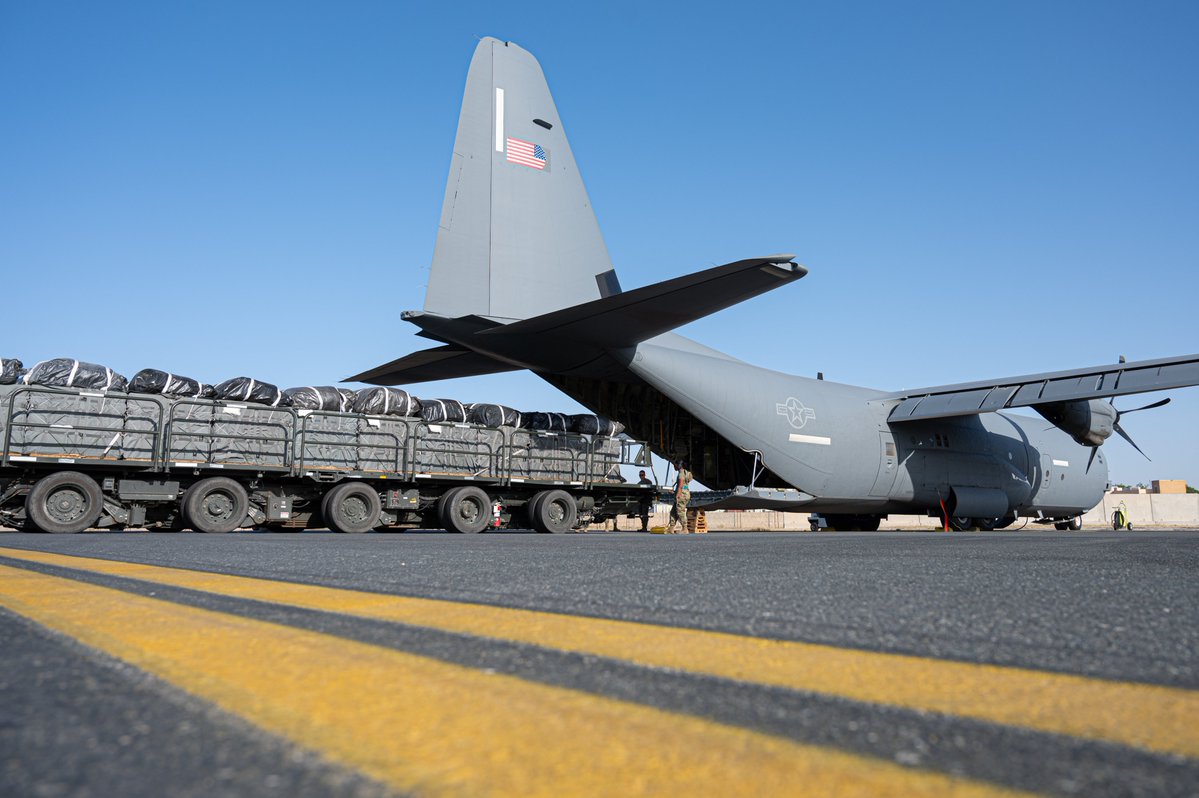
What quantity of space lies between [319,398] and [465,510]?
3.34 meters

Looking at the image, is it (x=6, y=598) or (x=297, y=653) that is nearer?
(x=297, y=653)

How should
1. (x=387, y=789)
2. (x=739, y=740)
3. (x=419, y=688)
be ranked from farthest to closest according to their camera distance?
(x=419, y=688) → (x=739, y=740) → (x=387, y=789)

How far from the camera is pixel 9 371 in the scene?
10.8 metres

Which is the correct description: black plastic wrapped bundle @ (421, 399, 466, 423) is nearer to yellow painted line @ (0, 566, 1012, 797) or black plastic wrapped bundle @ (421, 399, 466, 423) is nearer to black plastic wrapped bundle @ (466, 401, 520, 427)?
black plastic wrapped bundle @ (466, 401, 520, 427)

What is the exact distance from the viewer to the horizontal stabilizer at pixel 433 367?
1369 cm

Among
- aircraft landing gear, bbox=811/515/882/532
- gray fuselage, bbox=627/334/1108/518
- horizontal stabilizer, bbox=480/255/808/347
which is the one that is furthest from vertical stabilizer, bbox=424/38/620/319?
aircraft landing gear, bbox=811/515/882/532

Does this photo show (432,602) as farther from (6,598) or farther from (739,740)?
(739,740)

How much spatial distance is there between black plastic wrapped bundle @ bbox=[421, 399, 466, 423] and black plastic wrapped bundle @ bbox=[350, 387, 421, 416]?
0.29m

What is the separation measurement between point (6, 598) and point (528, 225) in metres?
10.2

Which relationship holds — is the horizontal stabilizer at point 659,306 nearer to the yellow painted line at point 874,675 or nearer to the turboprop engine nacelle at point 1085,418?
the yellow painted line at point 874,675

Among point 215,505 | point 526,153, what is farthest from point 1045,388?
point 215,505

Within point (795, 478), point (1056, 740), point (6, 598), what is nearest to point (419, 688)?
point (1056, 740)

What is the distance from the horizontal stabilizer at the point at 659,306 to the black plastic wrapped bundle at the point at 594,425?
13.3 ft

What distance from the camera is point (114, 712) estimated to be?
55.1 inches
